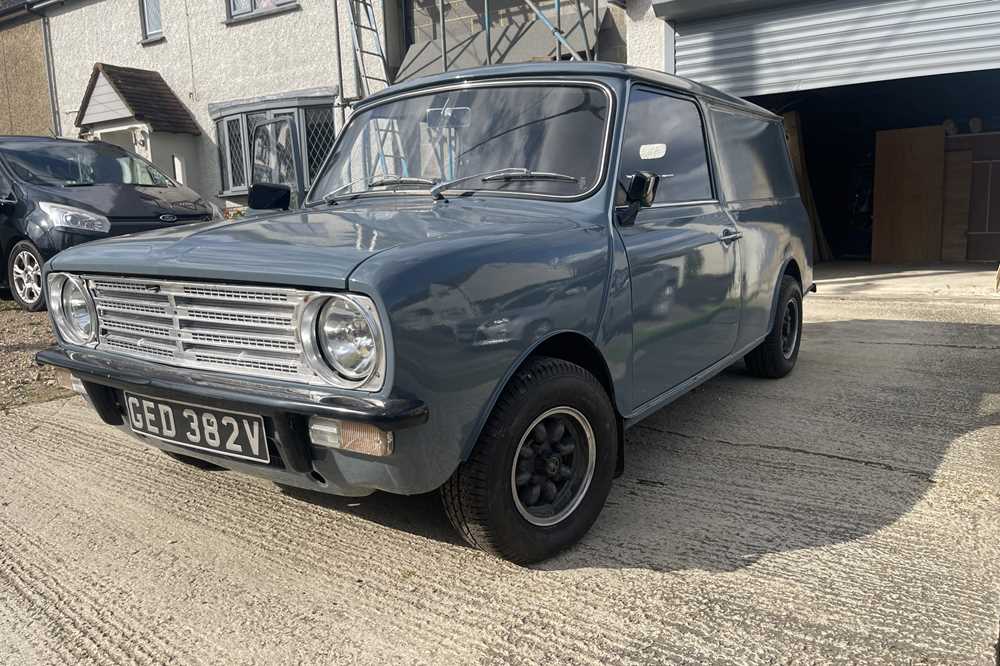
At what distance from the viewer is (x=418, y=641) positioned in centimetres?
214

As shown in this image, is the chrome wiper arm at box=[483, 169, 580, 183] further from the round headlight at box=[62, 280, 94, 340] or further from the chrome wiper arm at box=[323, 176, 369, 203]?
the round headlight at box=[62, 280, 94, 340]

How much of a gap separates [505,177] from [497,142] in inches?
6.9

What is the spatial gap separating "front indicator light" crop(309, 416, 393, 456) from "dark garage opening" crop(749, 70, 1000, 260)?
10752mm

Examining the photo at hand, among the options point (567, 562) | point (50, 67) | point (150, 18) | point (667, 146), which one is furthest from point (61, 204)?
point (50, 67)

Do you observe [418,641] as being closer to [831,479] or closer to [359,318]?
[359,318]

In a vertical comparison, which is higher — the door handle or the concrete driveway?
the door handle

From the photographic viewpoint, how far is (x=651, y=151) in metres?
3.20

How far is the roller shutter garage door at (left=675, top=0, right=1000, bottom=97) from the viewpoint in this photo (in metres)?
8.27

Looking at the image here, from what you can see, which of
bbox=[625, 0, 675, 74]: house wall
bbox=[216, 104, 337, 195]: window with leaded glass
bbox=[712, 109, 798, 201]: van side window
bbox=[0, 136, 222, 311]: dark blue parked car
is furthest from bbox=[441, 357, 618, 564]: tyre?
bbox=[216, 104, 337, 195]: window with leaded glass

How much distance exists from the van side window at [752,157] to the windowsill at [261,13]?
34.5 ft

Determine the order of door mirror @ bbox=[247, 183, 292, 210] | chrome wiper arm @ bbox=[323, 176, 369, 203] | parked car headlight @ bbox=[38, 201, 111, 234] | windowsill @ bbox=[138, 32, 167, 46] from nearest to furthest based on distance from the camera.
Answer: chrome wiper arm @ bbox=[323, 176, 369, 203], door mirror @ bbox=[247, 183, 292, 210], parked car headlight @ bbox=[38, 201, 111, 234], windowsill @ bbox=[138, 32, 167, 46]

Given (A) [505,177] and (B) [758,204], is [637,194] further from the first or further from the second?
(B) [758,204]

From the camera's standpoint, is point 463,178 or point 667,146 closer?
point 463,178

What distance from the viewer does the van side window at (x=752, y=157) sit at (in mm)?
4109
